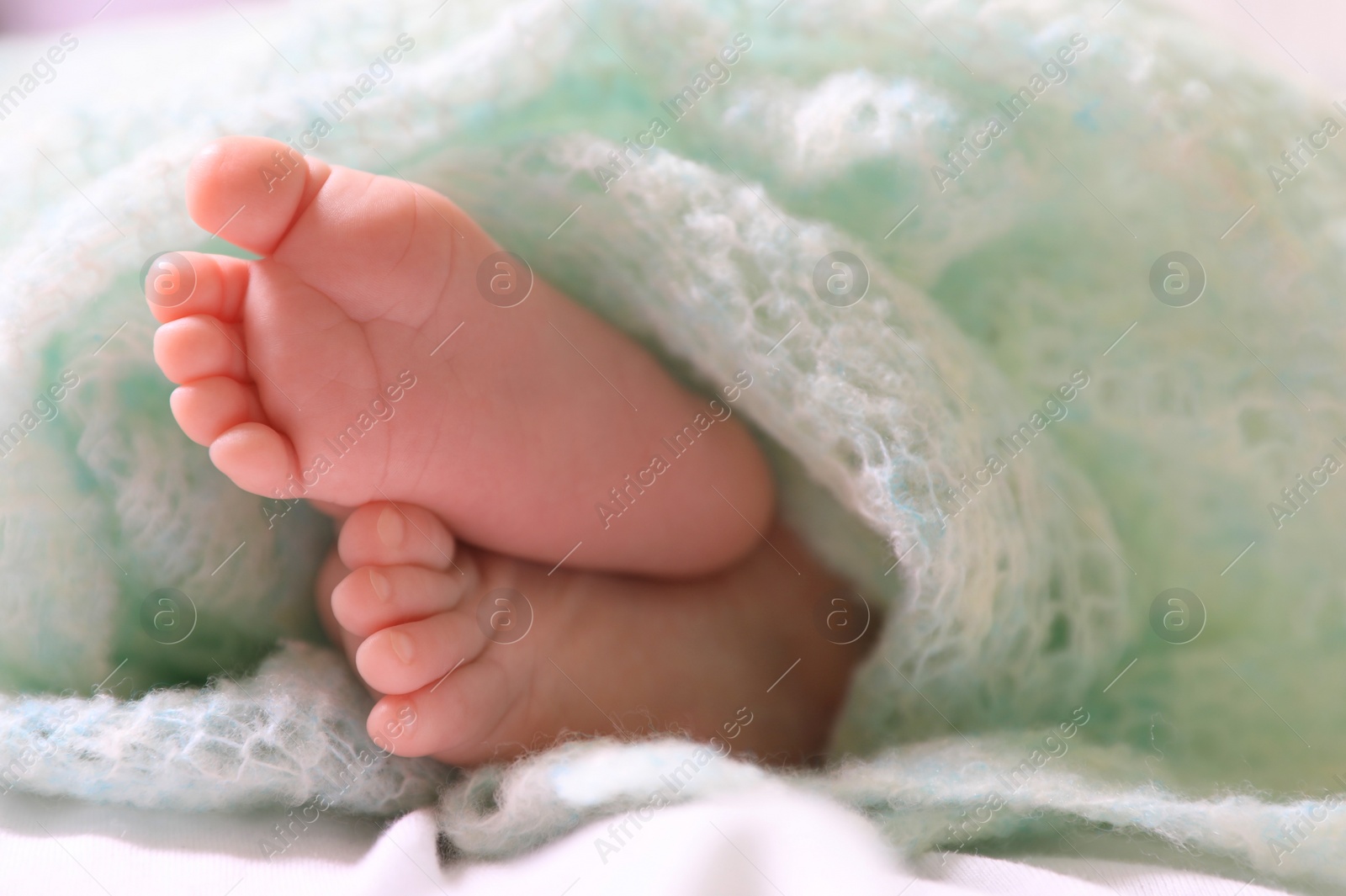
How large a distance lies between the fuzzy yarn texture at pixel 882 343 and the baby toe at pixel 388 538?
0.10 m

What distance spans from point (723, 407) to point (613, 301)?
0.11 m

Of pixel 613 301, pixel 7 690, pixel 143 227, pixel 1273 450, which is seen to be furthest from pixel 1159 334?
pixel 7 690

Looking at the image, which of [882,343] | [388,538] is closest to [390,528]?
[388,538]

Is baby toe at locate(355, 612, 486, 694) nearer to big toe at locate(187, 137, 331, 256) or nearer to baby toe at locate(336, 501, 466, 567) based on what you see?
baby toe at locate(336, 501, 466, 567)

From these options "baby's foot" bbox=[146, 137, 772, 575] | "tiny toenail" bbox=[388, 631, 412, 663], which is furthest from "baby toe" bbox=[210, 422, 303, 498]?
"tiny toenail" bbox=[388, 631, 412, 663]

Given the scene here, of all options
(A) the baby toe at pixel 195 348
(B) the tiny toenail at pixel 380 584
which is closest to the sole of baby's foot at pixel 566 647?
(B) the tiny toenail at pixel 380 584

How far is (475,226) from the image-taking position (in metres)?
0.56

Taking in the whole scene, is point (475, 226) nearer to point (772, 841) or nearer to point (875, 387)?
point (875, 387)

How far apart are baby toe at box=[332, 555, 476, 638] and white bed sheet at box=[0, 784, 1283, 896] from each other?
11 centimetres

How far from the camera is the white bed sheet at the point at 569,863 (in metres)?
0.42

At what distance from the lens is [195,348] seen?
486 mm

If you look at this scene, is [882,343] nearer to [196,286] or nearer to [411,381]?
[411,381]

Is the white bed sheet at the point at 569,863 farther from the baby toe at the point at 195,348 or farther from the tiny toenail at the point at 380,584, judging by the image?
the baby toe at the point at 195,348

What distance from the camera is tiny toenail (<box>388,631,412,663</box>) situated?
54 cm
